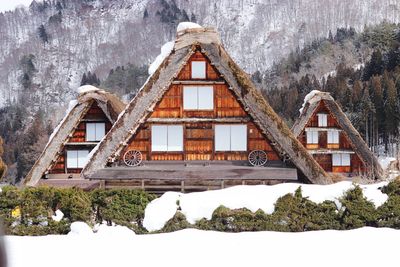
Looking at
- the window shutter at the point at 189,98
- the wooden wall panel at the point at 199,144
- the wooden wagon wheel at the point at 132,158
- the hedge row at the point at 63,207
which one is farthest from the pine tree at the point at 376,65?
the hedge row at the point at 63,207

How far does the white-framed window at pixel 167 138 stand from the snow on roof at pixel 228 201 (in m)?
5.03

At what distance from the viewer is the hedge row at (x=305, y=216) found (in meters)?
10.2

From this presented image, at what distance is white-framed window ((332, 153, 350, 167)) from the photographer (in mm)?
32188

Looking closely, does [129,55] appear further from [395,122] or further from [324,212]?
[324,212]

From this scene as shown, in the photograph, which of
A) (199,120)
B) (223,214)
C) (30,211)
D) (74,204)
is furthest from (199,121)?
(30,211)

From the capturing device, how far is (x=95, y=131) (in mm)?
20625

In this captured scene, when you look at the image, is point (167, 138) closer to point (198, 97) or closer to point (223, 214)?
point (198, 97)

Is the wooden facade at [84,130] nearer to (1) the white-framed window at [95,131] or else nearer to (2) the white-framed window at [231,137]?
(1) the white-framed window at [95,131]

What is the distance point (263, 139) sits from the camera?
1546cm

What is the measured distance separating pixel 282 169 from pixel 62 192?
21.2ft

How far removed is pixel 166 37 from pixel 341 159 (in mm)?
155349

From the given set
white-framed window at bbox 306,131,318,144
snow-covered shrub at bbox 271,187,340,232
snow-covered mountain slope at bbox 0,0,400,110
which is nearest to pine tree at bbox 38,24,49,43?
snow-covered mountain slope at bbox 0,0,400,110

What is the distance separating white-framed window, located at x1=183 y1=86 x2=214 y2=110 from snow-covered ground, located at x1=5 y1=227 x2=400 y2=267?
21.0 feet

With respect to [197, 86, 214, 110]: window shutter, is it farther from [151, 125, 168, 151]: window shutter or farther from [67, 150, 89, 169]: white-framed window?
[67, 150, 89, 169]: white-framed window
